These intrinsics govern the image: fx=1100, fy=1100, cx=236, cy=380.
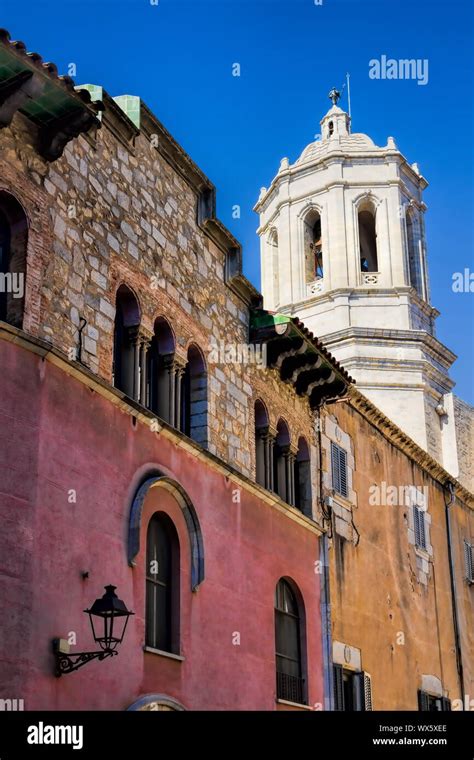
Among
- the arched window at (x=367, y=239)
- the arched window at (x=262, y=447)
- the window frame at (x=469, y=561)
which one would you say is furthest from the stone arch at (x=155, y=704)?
the arched window at (x=367, y=239)

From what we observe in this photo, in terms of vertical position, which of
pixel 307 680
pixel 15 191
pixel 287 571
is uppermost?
pixel 15 191

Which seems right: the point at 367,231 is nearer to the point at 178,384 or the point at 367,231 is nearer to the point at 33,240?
the point at 178,384

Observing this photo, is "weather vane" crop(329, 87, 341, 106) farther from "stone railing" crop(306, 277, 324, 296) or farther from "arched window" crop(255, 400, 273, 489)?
"arched window" crop(255, 400, 273, 489)

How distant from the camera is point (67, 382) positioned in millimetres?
11414

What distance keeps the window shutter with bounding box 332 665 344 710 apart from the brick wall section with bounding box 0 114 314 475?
3.62 metres

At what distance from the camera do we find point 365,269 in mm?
36594

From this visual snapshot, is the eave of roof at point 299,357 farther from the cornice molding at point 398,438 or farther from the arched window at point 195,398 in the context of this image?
the arched window at point 195,398

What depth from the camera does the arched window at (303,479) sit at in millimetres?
17609

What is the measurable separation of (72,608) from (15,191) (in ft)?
14.0

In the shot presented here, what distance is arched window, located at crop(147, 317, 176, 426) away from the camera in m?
13.7

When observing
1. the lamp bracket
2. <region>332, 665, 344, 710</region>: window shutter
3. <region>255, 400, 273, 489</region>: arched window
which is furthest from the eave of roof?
the lamp bracket

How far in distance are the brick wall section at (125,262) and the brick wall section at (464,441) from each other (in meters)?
18.3
